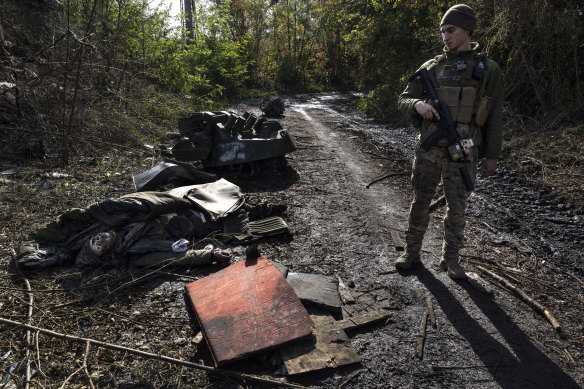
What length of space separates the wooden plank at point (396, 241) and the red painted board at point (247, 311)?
1.57 meters

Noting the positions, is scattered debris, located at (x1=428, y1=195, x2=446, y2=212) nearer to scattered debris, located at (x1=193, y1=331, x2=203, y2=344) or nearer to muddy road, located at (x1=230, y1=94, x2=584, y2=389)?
muddy road, located at (x1=230, y1=94, x2=584, y2=389)

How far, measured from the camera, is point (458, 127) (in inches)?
115

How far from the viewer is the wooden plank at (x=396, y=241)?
3.79 metres

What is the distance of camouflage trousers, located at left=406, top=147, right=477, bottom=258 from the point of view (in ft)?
9.92

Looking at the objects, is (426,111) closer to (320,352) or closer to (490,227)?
(320,352)

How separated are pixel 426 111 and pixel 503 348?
5.97ft

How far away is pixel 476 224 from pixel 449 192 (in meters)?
1.62

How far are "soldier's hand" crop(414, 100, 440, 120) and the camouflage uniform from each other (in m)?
0.10

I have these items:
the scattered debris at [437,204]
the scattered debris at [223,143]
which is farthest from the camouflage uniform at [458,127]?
the scattered debris at [223,143]

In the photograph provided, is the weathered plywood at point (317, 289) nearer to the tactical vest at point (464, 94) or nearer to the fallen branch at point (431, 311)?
the fallen branch at point (431, 311)

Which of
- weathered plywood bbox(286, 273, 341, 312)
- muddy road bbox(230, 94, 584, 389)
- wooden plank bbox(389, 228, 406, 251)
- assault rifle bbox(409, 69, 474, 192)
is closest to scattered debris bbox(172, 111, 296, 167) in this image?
muddy road bbox(230, 94, 584, 389)

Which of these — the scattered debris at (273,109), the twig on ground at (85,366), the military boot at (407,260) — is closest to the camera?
the twig on ground at (85,366)

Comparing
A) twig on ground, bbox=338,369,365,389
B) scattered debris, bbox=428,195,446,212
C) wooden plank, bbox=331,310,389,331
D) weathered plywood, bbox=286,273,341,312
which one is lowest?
twig on ground, bbox=338,369,365,389

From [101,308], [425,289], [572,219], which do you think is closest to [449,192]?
[425,289]
